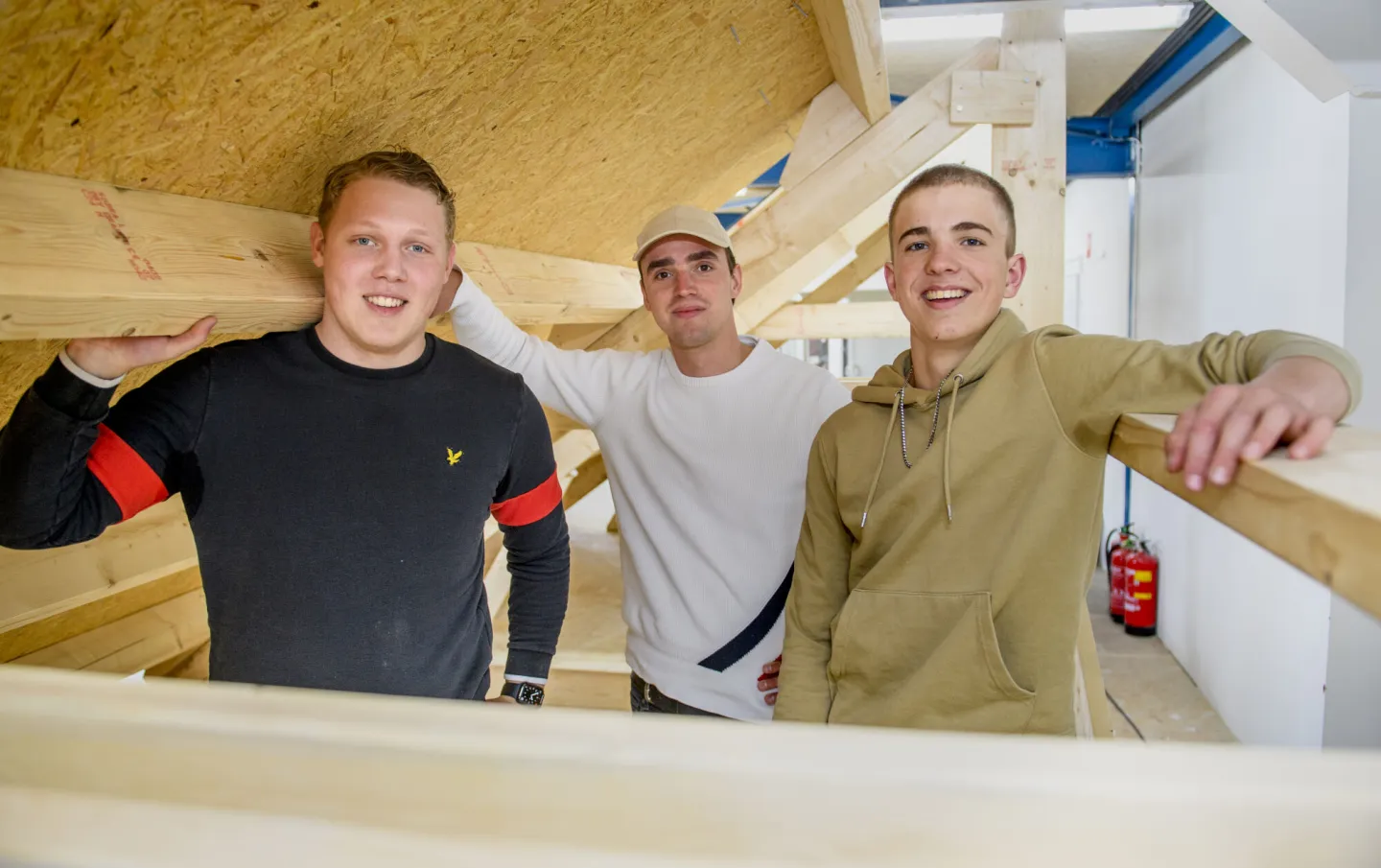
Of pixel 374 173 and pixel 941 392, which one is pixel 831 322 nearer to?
pixel 941 392

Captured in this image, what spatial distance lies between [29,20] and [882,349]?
31.6 ft

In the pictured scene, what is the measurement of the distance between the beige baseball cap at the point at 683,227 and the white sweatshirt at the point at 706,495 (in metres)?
0.27

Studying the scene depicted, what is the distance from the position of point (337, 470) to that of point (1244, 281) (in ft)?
11.7

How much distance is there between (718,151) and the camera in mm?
2637

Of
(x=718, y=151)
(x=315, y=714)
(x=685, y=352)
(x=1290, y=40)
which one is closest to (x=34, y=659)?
(x=685, y=352)

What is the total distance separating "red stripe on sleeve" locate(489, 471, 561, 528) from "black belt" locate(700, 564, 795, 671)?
450 mm

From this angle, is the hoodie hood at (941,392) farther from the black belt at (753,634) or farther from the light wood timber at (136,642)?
the light wood timber at (136,642)

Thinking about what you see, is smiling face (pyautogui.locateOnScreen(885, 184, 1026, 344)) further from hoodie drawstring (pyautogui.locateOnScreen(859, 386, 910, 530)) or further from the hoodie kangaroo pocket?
the hoodie kangaroo pocket

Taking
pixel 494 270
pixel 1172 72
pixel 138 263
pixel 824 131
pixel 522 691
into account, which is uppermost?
pixel 1172 72

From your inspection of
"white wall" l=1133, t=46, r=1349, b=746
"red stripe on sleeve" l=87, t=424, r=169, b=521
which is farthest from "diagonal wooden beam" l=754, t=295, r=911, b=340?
"red stripe on sleeve" l=87, t=424, r=169, b=521

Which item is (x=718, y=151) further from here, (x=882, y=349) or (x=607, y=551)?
(x=882, y=349)

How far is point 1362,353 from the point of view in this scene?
2.51 meters

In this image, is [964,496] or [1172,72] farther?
[1172,72]

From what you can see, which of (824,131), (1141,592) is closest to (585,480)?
(824,131)
